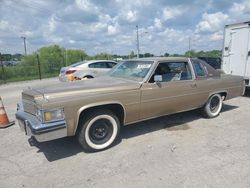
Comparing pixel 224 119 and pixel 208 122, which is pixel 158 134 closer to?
pixel 208 122

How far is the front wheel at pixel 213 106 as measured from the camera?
537 centimetres

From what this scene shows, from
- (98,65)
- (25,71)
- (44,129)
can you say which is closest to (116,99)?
(44,129)

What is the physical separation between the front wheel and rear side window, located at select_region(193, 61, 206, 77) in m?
0.72

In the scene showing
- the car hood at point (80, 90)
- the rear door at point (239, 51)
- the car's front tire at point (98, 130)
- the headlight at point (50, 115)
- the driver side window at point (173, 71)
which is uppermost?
the rear door at point (239, 51)

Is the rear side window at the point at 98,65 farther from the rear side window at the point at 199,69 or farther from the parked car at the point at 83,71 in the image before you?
the rear side window at the point at 199,69

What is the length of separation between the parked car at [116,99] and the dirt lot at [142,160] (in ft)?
1.49

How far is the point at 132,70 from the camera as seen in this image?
4531mm

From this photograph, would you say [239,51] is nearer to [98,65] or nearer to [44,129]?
[98,65]

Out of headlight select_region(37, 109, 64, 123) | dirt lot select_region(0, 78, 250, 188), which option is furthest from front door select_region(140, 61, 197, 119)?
headlight select_region(37, 109, 64, 123)

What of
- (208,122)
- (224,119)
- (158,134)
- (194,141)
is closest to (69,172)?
(158,134)

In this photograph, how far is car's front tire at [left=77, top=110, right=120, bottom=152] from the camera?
3.51 meters

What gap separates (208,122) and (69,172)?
3.68 metres

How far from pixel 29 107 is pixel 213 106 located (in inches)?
182

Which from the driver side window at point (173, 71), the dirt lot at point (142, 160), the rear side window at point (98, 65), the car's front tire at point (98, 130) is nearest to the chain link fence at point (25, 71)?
the rear side window at point (98, 65)
